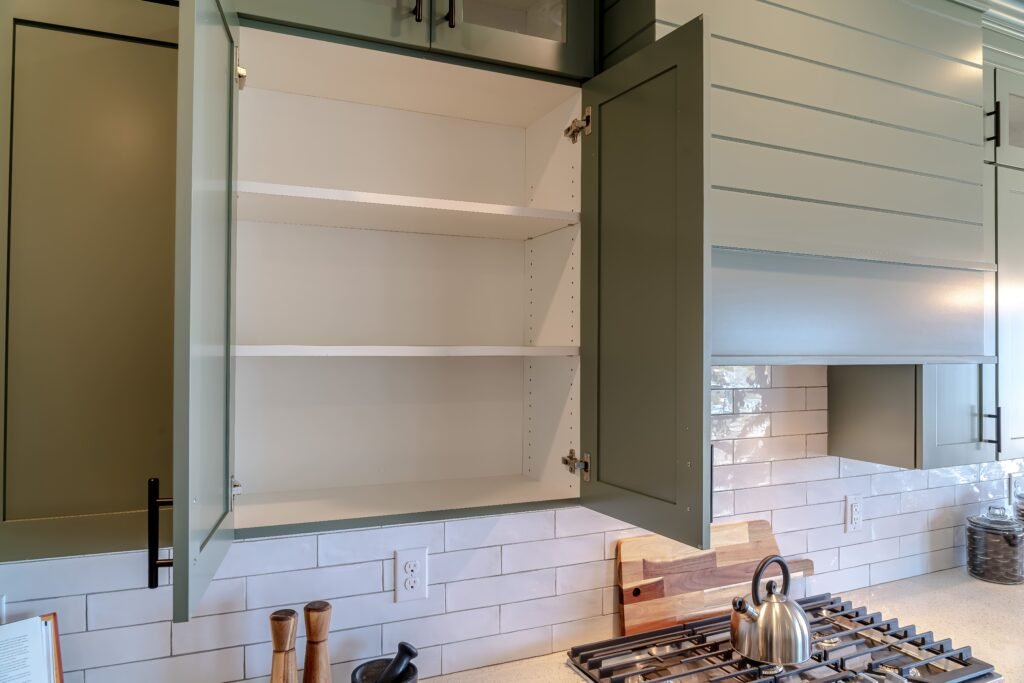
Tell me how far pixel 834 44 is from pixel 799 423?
108cm

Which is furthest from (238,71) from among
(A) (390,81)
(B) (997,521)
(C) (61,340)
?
(B) (997,521)

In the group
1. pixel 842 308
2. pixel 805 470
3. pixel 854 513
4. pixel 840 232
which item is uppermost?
pixel 840 232

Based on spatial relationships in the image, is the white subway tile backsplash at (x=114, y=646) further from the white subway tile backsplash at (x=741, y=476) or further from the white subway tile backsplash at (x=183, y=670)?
the white subway tile backsplash at (x=741, y=476)

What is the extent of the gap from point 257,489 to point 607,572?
0.89 metres

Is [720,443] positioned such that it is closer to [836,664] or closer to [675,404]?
[836,664]

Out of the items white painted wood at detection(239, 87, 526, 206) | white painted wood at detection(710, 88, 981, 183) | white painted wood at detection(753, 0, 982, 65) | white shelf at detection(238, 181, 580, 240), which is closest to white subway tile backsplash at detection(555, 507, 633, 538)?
white shelf at detection(238, 181, 580, 240)

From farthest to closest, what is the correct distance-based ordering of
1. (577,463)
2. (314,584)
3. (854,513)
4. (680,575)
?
(854,513)
(680,575)
(577,463)
(314,584)

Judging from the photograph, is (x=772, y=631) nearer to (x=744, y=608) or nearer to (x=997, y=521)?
(x=744, y=608)

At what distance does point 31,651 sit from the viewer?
1.08 m

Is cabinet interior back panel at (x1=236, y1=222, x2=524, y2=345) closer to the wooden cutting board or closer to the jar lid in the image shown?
the wooden cutting board

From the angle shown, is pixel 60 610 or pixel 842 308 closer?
pixel 60 610

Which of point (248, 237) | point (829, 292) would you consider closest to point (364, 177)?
point (248, 237)

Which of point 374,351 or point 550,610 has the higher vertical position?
point 374,351

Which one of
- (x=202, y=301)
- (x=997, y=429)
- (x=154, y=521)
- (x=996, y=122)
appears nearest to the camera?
(x=202, y=301)
